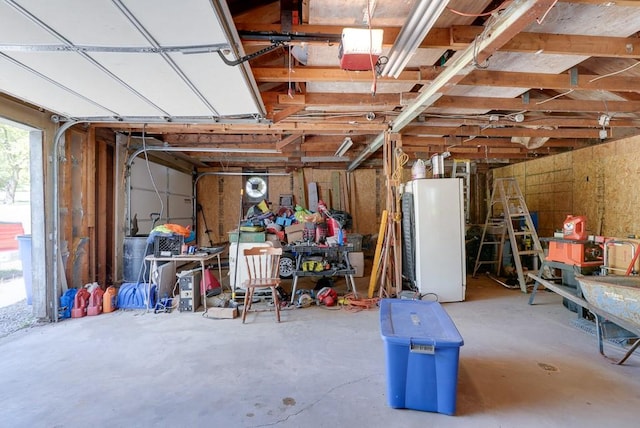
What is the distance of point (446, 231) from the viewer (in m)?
4.44

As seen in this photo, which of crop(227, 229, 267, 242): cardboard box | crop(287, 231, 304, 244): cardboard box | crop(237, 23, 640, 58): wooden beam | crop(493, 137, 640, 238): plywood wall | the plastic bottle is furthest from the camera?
crop(287, 231, 304, 244): cardboard box

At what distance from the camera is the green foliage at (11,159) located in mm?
8961

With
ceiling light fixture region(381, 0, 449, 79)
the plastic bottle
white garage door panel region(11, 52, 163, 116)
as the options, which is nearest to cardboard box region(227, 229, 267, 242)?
the plastic bottle

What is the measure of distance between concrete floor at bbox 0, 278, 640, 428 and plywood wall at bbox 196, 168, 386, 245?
5.13 m

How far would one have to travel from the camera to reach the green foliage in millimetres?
8961

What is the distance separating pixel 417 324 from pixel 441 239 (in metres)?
2.59

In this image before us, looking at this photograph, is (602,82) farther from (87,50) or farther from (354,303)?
(87,50)

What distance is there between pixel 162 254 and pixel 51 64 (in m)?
2.69

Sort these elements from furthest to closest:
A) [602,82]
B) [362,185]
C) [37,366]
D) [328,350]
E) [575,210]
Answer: [362,185]
[575,210]
[602,82]
[328,350]
[37,366]

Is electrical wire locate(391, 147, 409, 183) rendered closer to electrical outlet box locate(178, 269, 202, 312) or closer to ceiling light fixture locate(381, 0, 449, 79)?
ceiling light fixture locate(381, 0, 449, 79)

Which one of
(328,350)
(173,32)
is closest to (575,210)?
(328,350)

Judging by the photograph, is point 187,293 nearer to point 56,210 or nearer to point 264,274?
point 264,274

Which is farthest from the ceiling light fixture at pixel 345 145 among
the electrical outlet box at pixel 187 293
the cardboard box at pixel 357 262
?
the electrical outlet box at pixel 187 293

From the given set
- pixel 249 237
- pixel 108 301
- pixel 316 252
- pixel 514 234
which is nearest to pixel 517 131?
pixel 514 234
